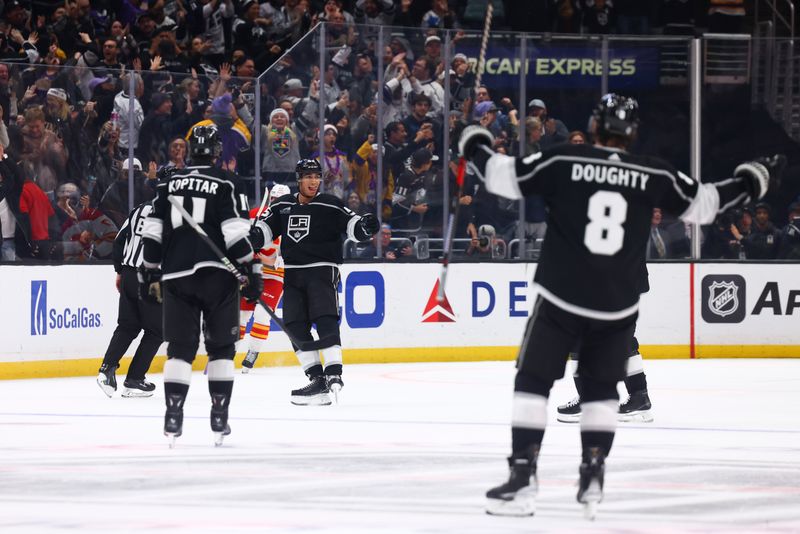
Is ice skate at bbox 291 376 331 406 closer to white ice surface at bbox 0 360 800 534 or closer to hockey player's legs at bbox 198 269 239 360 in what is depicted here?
white ice surface at bbox 0 360 800 534

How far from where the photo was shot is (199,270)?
688 cm

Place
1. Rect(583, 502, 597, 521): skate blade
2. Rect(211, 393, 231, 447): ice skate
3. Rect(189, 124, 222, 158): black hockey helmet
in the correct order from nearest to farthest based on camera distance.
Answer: Rect(583, 502, 597, 521): skate blade
Rect(211, 393, 231, 447): ice skate
Rect(189, 124, 222, 158): black hockey helmet

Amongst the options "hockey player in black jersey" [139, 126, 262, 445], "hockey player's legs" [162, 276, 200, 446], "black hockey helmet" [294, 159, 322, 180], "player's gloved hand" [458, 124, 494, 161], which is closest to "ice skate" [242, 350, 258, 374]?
"black hockey helmet" [294, 159, 322, 180]

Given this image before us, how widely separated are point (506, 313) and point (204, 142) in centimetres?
660

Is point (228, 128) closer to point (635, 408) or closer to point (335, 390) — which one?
point (335, 390)

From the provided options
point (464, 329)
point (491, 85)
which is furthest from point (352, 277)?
point (491, 85)

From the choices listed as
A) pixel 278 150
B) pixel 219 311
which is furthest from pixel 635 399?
pixel 278 150

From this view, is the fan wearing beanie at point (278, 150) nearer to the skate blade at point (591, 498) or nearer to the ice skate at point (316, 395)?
the ice skate at point (316, 395)

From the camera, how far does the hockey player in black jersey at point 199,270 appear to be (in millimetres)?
6875

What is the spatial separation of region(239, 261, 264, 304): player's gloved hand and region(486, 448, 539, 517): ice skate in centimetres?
247

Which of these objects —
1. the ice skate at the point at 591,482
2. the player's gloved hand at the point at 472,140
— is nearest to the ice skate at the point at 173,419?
the player's gloved hand at the point at 472,140

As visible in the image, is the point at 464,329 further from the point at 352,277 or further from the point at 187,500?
the point at 187,500

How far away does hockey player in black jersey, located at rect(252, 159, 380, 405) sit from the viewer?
9.21 m

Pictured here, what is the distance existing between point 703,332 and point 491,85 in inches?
119
